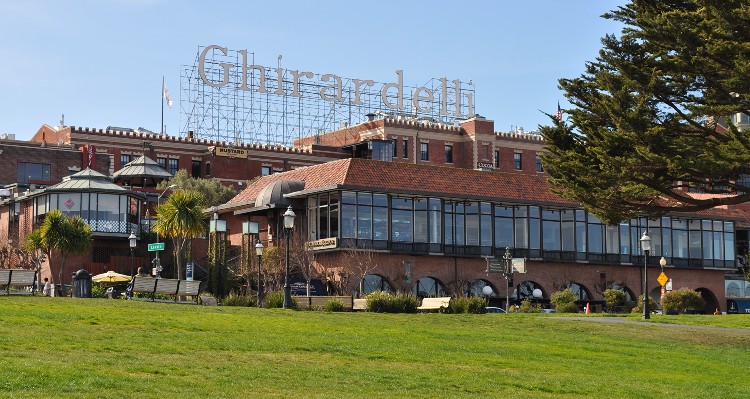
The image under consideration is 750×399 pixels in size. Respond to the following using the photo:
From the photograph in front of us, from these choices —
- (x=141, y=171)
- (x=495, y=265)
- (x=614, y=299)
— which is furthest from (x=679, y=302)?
(x=141, y=171)

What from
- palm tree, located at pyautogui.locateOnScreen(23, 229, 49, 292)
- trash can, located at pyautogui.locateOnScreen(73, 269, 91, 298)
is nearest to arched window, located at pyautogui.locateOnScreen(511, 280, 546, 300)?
palm tree, located at pyautogui.locateOnScreen(23, 229, 49, 292)

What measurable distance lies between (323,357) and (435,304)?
25134 mm

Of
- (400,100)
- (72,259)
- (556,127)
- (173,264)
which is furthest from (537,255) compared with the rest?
(400,100)

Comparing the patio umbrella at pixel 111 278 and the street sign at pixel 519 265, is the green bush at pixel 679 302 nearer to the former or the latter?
the street sign at pixel 519 265

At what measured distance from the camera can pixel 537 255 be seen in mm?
76000

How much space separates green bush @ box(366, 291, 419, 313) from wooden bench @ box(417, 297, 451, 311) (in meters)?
2.02

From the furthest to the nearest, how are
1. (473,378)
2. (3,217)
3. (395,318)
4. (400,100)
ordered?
(400,100) < (3,217) < (395,318) < (473,378)

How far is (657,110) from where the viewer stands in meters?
38.6

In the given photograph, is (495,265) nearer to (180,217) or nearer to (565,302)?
(565,302)

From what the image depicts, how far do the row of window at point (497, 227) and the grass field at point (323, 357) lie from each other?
31.6 m

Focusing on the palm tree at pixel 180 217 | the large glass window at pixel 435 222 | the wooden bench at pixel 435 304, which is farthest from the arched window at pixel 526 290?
the wooden bench at pixel 435 304

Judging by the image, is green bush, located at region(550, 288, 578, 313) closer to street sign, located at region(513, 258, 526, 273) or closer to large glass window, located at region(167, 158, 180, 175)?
street sign, located at region(513, 258, 526, 273)

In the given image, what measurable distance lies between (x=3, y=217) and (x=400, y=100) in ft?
160

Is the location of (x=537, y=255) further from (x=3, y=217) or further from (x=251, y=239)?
(x=3, y=217)
